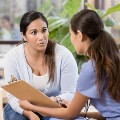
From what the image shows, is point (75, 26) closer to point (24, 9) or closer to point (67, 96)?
point (67, 96)

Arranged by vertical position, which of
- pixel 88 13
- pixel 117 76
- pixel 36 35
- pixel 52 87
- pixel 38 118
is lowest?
pixel 38 118

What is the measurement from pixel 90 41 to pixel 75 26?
12 cm

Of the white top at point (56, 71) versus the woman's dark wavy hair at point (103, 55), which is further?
the white top at point (56, 71)

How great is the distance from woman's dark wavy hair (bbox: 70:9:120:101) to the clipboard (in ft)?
1.18

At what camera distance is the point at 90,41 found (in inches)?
63.4

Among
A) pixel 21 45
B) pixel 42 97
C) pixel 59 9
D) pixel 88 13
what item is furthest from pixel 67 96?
pixel 59 9

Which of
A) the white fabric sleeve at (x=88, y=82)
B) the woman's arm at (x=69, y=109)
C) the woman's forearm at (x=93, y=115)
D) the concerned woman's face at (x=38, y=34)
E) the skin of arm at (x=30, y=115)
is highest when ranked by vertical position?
the concerned woman's face at (x=38, y=34)

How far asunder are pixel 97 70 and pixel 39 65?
774mm

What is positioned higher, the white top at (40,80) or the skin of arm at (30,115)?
the white top at (40,80)

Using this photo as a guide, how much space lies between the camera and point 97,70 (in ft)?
4.92

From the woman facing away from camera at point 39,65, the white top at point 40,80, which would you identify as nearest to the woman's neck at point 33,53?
the woman facing away from camera at point 39,65

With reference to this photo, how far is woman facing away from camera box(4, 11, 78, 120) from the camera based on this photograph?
6.81 ft

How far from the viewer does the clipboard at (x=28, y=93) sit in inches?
66.3

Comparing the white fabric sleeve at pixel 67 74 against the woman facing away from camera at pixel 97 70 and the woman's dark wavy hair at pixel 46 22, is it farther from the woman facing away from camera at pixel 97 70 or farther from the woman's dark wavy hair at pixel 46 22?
the woman facing away from camera at pixel 97 70
